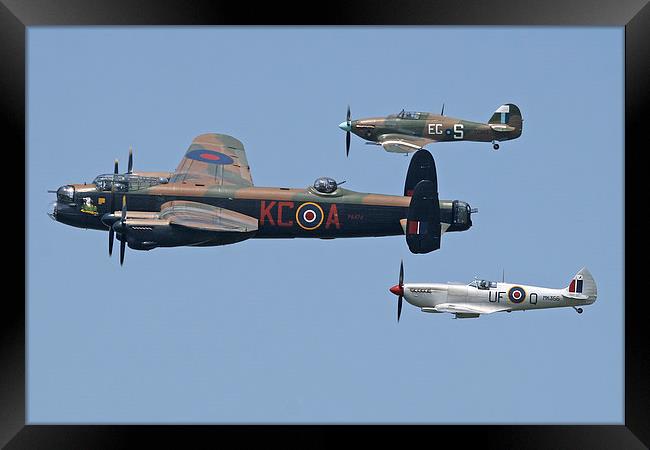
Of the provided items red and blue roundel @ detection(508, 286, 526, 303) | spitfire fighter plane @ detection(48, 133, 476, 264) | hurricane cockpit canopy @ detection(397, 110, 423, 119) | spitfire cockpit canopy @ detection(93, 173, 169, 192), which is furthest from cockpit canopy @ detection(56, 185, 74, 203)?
red and blue roundel @ detection(508, 286, 526, 303)

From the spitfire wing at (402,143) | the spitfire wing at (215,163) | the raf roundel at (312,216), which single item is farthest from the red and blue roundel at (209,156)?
the spitfire wing at (402,143)

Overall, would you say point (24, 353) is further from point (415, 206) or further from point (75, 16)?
point (415, 206)

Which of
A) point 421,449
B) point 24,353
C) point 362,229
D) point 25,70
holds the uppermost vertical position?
point 25,70

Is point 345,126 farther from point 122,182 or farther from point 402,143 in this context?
point 122,182

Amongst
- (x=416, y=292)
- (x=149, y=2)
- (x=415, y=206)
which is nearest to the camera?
(x=149, y=2)

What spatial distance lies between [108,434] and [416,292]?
10.9m

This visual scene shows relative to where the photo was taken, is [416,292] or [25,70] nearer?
[25,70]

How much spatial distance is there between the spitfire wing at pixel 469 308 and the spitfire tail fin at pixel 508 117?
626 cm

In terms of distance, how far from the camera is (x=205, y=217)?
35969mm

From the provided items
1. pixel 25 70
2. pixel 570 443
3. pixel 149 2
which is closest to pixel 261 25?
pixel 149 2

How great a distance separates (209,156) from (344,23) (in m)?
9.64

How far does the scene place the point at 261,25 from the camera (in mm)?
31500

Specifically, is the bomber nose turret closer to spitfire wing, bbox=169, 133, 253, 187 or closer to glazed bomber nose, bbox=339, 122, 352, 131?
spitfire wing, bbox=169, 133, 253, 187

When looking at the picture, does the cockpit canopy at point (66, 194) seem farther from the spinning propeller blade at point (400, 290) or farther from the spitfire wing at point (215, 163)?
the spinning propeller blade at point (400, 290)
